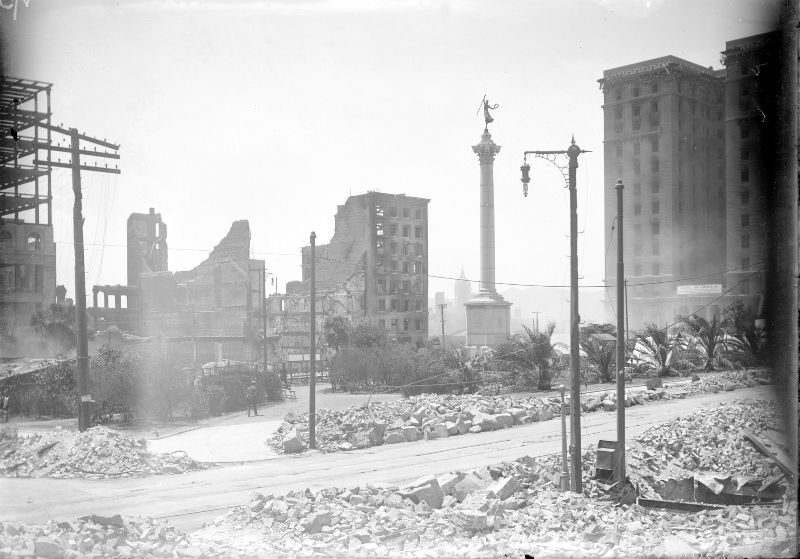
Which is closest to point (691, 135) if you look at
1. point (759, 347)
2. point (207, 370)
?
point (759, 347)

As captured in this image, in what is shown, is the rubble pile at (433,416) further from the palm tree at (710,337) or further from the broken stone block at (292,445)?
the palm tree at (710,337)

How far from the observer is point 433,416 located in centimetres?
2223

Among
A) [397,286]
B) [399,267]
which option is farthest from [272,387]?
[399,267]

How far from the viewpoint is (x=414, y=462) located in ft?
54.9

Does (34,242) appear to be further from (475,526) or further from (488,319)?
(488,319)

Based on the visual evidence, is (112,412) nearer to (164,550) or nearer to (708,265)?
(164,550)

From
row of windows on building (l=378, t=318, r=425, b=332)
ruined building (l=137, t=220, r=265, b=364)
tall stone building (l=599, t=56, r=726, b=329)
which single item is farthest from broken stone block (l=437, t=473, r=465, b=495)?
tall stone building (l=599, t=56, r=726, b=329)

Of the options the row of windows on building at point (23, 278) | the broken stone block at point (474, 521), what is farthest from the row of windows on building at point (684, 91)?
the broken stone block at point (474, 521)

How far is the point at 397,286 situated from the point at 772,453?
40862 mm

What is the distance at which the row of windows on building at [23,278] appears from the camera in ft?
71.6

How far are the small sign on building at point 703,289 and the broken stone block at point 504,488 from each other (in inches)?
1710

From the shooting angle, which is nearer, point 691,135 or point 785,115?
point 785,115

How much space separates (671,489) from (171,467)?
10.9 meters

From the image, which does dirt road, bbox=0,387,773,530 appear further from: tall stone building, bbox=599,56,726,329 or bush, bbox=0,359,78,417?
tall stone building, bbox=599,56,726,329
